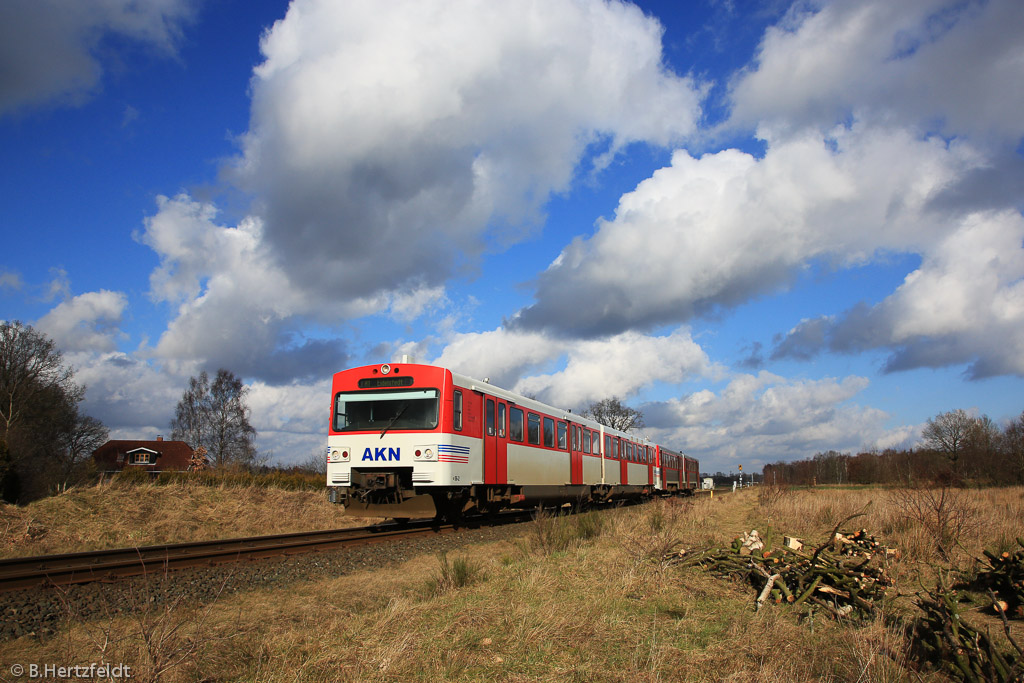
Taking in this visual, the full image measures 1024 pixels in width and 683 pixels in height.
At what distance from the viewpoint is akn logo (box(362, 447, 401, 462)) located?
12414 millimetres

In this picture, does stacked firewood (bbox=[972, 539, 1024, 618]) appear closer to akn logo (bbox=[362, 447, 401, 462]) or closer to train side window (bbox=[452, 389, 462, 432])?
train side window (bbox=[452, 389, 462, 432])

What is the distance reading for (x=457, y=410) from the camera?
13.0 m

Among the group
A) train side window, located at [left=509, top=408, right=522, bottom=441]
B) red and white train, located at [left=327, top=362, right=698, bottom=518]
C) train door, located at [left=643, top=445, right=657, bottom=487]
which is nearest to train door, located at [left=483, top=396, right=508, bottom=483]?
red and white train, located at [left=327, top=362, right=698, bottom=518]

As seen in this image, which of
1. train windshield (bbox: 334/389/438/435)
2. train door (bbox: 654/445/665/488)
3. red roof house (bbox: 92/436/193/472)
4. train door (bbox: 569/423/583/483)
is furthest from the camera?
red roof house (bbox: 92/436/193/472)

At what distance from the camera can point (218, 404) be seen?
5281 cm

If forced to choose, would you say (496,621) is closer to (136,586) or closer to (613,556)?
(613,556)

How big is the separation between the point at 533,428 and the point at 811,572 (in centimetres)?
1071

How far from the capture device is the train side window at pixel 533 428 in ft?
54.7

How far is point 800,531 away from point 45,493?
19.6 metres

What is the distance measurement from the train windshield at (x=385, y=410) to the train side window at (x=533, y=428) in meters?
4.72

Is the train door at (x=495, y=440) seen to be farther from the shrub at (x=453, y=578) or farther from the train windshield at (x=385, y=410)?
the shrub at (x=453, y=578)

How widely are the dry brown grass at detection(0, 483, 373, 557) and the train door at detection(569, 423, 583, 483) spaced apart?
678cm

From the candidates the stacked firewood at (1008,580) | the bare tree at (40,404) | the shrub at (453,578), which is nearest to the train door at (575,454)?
the shrub at (453,578)

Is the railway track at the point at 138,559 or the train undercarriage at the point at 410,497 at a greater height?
the train undercarriage at the point at 410,497
